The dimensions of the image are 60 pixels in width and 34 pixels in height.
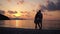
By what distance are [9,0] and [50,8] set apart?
3790 millimetres

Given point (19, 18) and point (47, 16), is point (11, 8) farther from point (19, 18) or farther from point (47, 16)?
point (47, 16)

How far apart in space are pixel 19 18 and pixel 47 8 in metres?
2.78

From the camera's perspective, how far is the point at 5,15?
66.1 ft

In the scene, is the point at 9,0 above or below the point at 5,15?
above

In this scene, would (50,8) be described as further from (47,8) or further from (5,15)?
(5,15)

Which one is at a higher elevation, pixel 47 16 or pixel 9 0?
pixel 9 0

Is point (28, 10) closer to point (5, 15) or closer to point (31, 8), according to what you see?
point (31, 8)

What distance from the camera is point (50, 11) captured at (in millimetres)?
19906

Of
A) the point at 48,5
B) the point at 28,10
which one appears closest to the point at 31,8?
the point at 28,10

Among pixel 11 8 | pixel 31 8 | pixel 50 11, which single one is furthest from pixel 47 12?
pixel 11 8

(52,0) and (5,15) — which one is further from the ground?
(52,0)

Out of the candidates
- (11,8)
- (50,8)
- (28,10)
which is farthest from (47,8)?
(11,8)

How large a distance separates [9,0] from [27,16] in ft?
7.17

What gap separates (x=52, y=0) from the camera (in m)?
Answer: 19.3
